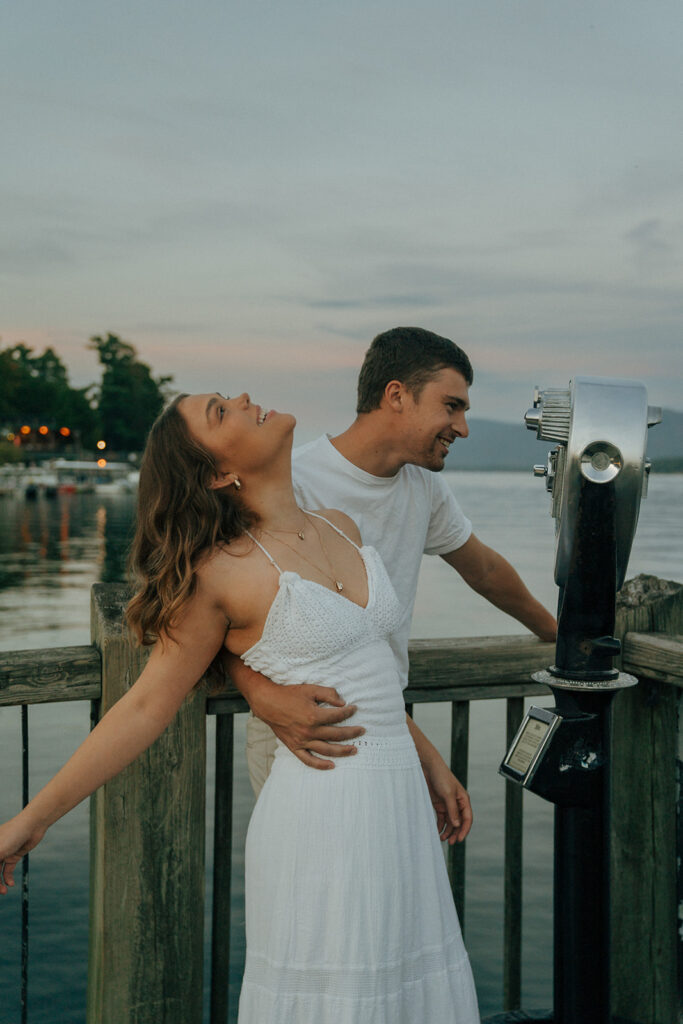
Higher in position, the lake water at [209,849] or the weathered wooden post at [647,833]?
the weathered wooden post at [647,833]

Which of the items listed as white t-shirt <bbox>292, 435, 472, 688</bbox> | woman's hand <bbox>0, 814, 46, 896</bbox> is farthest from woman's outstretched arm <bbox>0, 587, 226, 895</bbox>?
white t-shirt <bbox>292, 435, 472, 688</bbox>

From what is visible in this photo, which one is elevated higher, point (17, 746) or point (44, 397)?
point (44, 397)

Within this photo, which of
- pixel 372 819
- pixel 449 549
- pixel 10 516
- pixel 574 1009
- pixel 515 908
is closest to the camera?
pixel 372 819

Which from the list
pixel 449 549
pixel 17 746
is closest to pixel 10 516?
pixel 17 746

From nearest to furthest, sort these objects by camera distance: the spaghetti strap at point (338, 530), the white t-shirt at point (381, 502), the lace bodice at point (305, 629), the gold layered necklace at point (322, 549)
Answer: the lace bodice at point (305, 629) → the gold layered necklace at point (322, 549) → the spaghetti strap at point (338, 530) → the white t-shirt at point (381, 502)

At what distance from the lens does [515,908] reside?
87.0 inches

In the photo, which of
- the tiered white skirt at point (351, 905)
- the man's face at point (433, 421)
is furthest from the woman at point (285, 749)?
the man's face at point (433, 421)

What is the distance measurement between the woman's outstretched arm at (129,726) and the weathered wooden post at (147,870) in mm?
219

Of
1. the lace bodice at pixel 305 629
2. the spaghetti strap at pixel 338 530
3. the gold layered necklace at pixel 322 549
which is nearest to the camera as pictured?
the lace bodice at pixel 305 629

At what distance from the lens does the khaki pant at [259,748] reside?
76.7 inches

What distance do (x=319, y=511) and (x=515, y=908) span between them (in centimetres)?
99

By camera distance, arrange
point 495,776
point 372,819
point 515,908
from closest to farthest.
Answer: point 372,819, point 515,908, point 495,776

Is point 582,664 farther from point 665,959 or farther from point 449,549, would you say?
point 665,959

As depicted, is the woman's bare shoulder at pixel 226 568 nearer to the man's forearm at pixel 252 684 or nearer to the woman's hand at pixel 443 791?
the man's forearm at pixel 252 684
